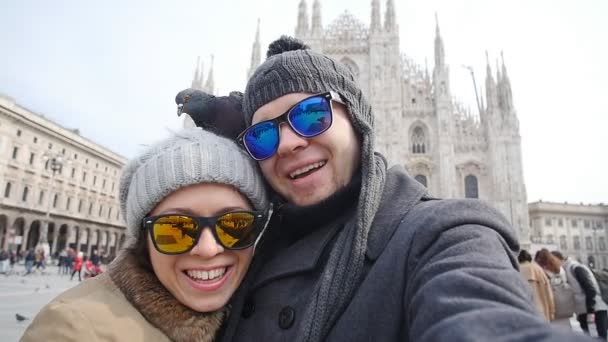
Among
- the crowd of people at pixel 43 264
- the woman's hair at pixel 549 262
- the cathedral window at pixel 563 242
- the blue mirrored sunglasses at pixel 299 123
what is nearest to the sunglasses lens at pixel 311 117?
the blue mirrored sunglasses at pixel 299 123

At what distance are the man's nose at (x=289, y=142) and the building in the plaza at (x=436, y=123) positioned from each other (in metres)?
22.5

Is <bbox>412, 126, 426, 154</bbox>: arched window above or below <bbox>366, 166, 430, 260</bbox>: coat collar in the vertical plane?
above

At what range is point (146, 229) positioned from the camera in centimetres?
137

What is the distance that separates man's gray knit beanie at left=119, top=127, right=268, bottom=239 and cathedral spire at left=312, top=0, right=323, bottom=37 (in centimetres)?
2811

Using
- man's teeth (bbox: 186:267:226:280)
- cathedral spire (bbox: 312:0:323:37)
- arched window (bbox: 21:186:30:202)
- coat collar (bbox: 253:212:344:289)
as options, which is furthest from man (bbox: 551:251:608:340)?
arched window (bbox: 21:186:30:202)

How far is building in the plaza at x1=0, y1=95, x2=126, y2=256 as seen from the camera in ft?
73.2

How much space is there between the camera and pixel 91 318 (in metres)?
1.02

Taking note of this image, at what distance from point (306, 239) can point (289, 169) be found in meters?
0.26

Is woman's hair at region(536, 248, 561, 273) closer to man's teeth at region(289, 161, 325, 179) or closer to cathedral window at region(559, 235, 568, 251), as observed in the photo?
man's teeth at region(289, 161, 325, 179)

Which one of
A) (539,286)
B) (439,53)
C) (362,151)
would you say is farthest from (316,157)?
(439,53)

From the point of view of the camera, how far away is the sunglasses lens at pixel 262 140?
1352mm

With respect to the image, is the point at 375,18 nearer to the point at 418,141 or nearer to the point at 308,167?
the point at 418,141

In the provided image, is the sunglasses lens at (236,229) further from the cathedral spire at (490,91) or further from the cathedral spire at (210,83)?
the cathedral spire at (210,83)

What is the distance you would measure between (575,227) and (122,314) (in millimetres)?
50816
